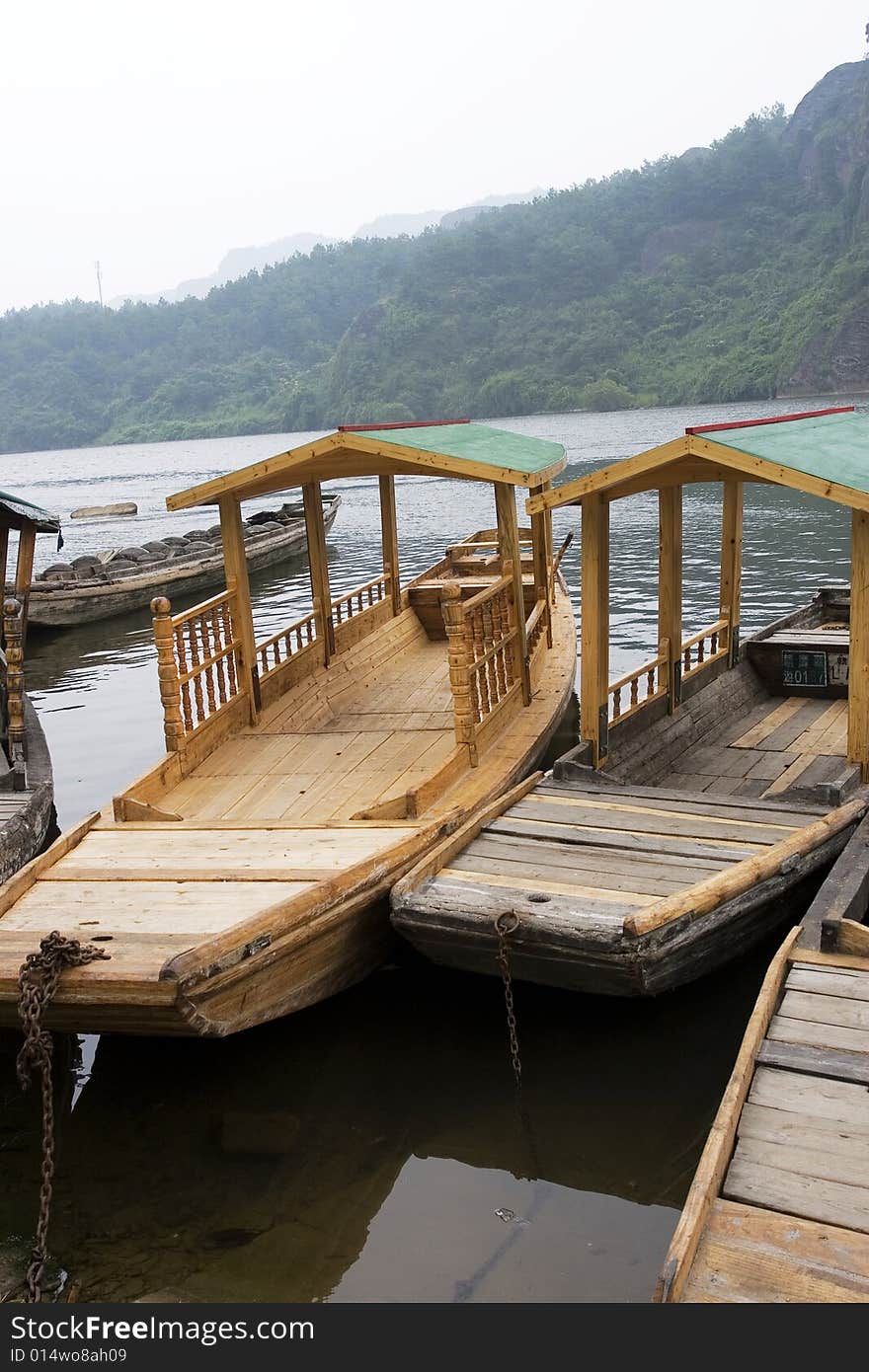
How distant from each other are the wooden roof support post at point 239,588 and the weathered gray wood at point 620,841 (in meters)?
2.85

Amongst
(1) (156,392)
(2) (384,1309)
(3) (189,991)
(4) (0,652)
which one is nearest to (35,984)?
(3) (189,991)

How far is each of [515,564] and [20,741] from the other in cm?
421

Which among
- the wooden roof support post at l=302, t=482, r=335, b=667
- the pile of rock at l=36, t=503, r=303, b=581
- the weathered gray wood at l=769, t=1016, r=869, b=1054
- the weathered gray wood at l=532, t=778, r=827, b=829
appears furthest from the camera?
the pile of rock at l=36, t=503, r=303, b=581

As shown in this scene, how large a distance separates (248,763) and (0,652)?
8.99 ft

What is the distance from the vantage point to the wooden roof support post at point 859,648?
655 cm

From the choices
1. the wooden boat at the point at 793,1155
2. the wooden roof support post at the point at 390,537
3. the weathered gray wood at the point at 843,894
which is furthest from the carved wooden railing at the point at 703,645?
the wooden boat at the point at 793,1155

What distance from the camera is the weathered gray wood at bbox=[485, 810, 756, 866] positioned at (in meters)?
6.00

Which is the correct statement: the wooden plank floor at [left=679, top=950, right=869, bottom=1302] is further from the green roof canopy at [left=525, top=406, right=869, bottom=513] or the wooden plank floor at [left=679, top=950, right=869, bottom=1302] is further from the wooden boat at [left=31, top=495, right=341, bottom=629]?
the wooden boat at [left=31, top=495, right=341, bottom=629]

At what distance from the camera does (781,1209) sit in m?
3.62

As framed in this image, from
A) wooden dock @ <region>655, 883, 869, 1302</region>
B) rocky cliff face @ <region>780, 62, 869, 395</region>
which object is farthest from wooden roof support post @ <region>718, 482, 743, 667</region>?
rocky cliff face @ <region>780, 62, 869, 395</region>

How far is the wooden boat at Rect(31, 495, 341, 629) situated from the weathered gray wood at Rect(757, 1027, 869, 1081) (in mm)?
16433

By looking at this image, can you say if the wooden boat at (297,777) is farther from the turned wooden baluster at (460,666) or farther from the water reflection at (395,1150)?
the water reflection at (395,1150)

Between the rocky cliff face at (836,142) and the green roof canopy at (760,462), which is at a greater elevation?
the rocky cliff face at (836,142)

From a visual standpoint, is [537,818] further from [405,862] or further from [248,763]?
[248,763]
